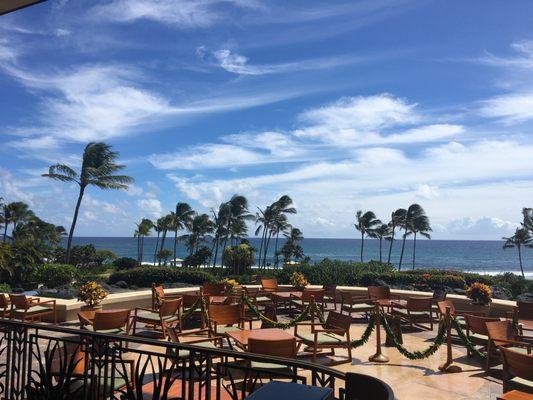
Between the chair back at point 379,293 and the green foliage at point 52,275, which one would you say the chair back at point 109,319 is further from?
the green foliage at point 52,275

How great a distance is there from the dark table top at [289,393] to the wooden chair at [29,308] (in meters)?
8.36

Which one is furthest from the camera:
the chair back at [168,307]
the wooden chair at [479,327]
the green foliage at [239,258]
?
the green foliage at [239,258]

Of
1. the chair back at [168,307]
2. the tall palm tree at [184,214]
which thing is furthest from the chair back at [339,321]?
the tall palm tree at [184,214]

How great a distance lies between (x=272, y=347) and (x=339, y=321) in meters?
2.23

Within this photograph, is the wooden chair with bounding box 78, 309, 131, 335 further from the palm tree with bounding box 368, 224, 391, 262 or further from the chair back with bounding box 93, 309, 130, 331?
the palm tree with bounding box 368, 224, 391, 262

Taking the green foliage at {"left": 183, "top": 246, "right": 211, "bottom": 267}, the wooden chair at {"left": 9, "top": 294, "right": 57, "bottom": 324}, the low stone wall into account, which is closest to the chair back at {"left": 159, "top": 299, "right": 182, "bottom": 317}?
the low stone wall

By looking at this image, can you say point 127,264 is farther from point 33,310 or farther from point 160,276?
point 33,310

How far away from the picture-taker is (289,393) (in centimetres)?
232

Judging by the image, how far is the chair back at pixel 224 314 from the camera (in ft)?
23.8

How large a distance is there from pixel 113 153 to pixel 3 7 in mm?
29662

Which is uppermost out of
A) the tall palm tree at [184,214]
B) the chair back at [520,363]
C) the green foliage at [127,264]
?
the tall palm tree at [184,214]

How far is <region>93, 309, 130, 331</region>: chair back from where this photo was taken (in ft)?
22.6

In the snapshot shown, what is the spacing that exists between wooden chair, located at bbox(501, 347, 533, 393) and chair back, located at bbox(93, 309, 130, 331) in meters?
5.42

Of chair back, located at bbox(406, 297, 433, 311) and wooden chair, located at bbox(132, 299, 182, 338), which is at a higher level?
chair back, located at bbox(406, 297, 433, 311)
